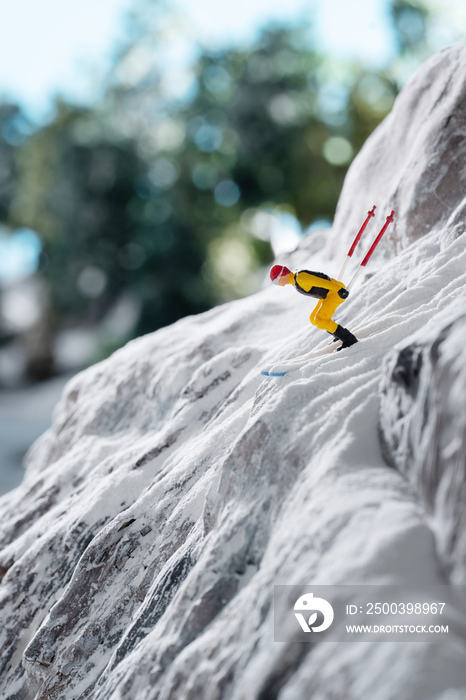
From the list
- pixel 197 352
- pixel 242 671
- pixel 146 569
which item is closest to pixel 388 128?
pixel 197 352

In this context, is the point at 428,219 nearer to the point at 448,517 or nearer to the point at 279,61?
the point at 448,517

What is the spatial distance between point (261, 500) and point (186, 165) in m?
17.4

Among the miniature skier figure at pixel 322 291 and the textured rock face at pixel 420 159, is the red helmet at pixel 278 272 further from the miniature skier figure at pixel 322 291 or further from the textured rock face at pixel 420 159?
the textured rock face at pixel 420 159

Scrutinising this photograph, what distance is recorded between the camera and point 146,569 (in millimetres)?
3053

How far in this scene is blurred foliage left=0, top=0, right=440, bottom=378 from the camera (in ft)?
56.4

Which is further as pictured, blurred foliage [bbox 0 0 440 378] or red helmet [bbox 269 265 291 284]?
blurred foliage [bbox 0 0 440 378]

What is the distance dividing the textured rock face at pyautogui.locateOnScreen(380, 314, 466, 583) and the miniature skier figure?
72 centimetres

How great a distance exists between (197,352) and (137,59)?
59.6ft

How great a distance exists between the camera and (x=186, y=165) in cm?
1847

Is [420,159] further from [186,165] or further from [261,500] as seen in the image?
[186,165]

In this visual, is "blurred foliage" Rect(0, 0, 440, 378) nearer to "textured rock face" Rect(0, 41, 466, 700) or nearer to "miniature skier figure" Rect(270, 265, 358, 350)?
"textured rock face" Rect(0, 41, 466, 700)

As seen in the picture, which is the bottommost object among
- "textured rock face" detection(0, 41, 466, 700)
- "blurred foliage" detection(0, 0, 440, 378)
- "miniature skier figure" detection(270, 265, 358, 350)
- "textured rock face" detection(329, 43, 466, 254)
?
"textured rock face" detection(0, 41, 466, 700)

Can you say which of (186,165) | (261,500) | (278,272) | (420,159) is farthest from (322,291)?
(186,165)

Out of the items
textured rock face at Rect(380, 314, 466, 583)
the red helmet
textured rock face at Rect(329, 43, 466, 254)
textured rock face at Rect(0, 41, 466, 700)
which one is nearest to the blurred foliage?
textured rock face at Rect(329, 43, 466, 254)
